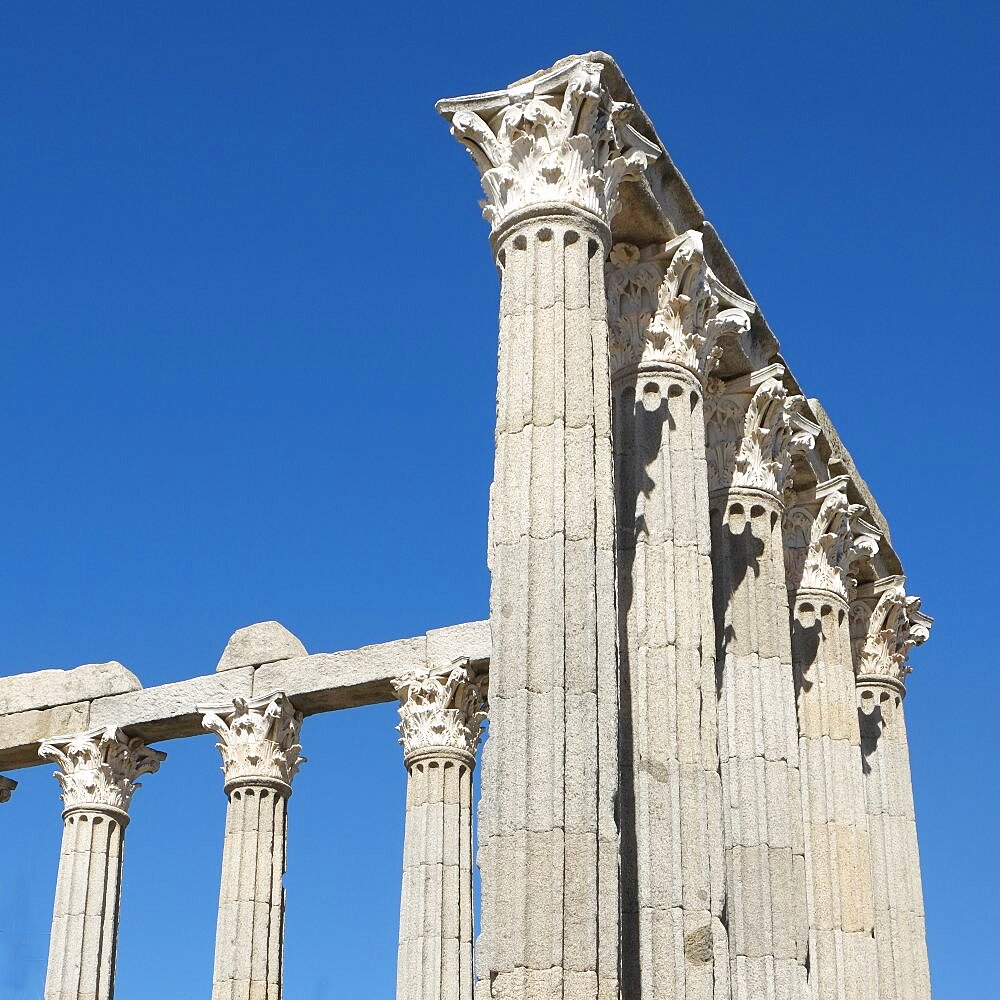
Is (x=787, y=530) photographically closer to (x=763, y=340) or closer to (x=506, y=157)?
(x=763, y=340)

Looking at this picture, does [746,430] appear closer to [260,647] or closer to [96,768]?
[260,647]

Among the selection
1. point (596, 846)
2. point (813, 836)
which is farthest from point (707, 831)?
point (813, 836)

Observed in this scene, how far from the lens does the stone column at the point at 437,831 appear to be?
32.8 m

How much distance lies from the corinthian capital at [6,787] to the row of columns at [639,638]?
17095 mm

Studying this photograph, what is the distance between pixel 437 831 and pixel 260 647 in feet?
18.4

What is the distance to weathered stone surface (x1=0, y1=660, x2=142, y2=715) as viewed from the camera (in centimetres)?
3859

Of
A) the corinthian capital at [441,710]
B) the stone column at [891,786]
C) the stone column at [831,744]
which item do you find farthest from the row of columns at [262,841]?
the stone column at [891,786]

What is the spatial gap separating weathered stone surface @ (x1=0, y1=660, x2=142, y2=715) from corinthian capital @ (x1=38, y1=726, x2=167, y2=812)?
0.97 meters

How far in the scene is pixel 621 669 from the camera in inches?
979

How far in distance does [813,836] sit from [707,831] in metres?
8.48

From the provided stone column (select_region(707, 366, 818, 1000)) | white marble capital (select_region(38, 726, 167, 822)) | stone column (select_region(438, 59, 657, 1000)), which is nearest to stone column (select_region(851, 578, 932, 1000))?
stone column (select_region(707, 366, 818, 1000))

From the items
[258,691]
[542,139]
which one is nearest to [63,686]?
[258,691]

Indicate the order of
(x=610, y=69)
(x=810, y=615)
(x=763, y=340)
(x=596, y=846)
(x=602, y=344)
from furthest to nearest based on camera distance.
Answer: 1. (x=810, y=615)
2. (x=763, y=340)
3. (x=610, y=69)
4. (x=602, y=344)
5. (x=596, y=846)

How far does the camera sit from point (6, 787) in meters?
41.2
